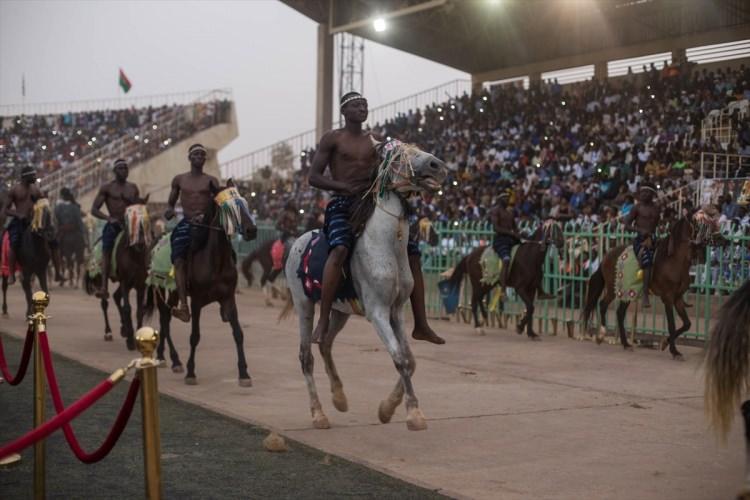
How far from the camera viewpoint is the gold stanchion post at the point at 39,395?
15.1ft

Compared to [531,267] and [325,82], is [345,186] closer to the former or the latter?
[531,267]

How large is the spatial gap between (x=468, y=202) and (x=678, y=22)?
7386 mm

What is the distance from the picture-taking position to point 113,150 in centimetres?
3903

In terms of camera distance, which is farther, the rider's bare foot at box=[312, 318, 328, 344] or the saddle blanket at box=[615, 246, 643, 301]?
the saddle blanket at box=[615, 246, 643, 301]

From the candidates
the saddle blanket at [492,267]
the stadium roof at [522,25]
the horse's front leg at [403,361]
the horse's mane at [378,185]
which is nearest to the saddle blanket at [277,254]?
the saddle blanket at [492,267]

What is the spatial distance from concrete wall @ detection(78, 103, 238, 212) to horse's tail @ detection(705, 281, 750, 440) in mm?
32295

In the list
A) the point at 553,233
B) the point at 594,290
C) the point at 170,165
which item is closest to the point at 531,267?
the point at 553,233

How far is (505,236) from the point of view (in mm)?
14234

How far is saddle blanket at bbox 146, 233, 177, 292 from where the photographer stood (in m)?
10.3

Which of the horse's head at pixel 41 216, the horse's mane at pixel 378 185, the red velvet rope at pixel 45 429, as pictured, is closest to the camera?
the red velvet rope at pixel 45 429

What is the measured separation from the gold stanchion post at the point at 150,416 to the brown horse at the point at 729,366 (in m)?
2.97

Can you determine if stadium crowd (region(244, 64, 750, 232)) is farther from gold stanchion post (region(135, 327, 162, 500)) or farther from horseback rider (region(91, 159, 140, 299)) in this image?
gold stanchion post (region(135, 327, 162, 500))

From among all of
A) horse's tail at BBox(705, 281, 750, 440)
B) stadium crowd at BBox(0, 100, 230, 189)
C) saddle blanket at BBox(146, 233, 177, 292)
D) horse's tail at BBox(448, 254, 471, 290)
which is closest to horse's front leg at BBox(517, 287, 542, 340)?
horse's tail at BBox(448, 254, 471, 290)

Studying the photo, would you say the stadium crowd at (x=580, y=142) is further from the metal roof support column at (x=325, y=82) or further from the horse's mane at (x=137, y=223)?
the horse's mane at (x=137, y=223)
